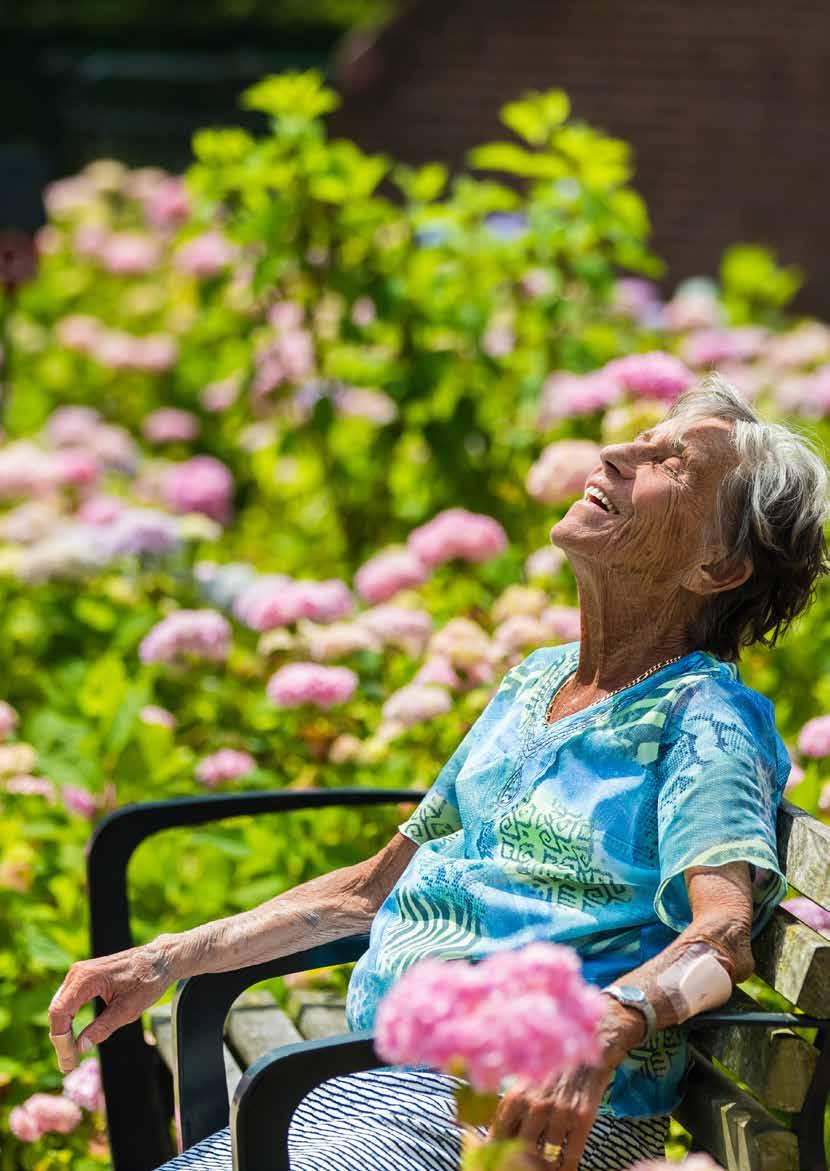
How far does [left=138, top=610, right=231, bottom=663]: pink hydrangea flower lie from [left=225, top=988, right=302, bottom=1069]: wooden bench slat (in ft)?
3.34

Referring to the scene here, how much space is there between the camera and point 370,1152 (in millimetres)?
1925

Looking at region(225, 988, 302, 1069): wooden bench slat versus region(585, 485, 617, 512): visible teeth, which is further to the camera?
region(225, 988, 302, 1069): wooden bench slat

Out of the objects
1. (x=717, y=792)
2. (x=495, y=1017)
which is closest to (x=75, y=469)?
(x=717, y=792)

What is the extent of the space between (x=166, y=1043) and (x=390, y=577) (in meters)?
Result: 1.56

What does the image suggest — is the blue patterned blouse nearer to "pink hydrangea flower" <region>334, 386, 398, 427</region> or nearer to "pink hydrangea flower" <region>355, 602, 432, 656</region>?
"pink hydrangea flower" <region>355, 602, 432, 656</region>

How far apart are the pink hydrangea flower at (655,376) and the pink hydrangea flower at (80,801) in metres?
1.52

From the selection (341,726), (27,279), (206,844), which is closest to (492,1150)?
(206,844)

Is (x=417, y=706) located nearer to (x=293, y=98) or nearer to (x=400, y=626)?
(x=400, y=626)

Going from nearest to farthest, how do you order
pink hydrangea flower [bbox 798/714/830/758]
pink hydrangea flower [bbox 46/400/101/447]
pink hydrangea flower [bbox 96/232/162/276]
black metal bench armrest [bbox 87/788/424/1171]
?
black metal bench armrest [bbox 87/788/424/1171] < pink hydrangea flower [bbox 798/714/830/758] < pink hydrangea flower [bbox 46/400/101/447] < pink hydrangea flower [bbox 96/232/162/276]

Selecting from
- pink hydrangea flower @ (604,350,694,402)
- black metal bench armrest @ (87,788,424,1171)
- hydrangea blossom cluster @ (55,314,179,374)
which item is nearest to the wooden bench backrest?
black metal bench armrest @ (87,788,424,1171)

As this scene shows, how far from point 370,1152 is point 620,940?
0.38 meters

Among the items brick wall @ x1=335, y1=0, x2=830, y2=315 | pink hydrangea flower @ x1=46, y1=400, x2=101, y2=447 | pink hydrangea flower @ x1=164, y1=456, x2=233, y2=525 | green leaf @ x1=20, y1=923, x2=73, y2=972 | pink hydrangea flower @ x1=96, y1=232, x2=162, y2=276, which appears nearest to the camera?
green leaf @ x1=20, y1=923, x2=73, y2=972

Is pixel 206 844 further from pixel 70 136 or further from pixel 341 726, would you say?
pixel 70 136

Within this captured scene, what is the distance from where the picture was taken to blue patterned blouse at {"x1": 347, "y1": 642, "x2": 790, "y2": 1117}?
1.92m
